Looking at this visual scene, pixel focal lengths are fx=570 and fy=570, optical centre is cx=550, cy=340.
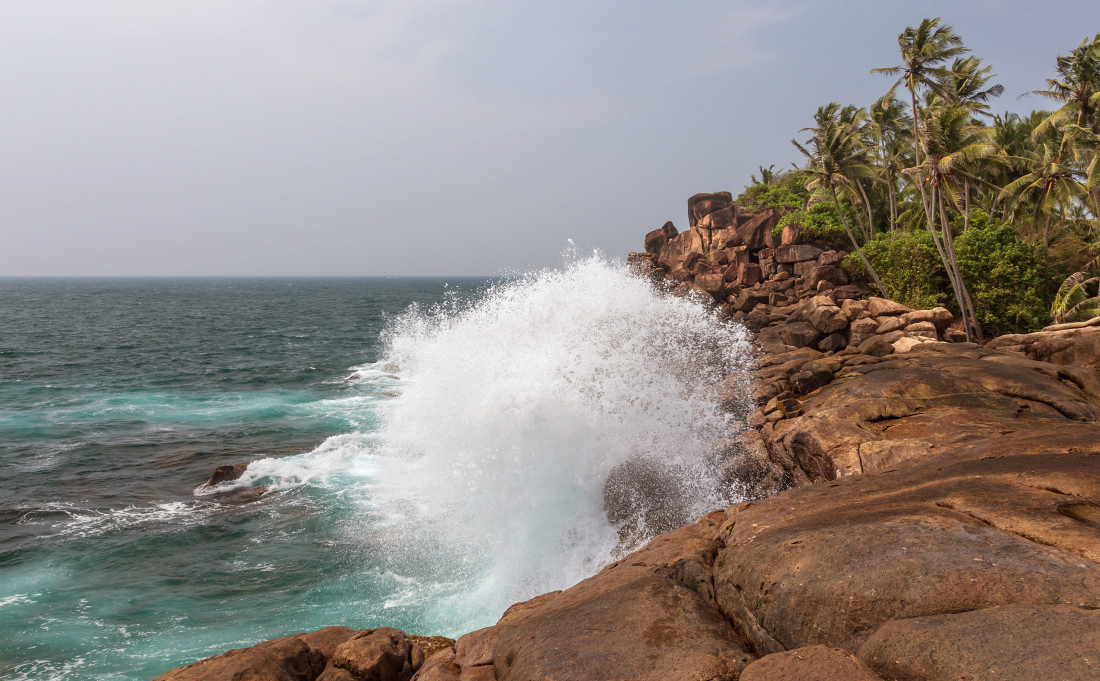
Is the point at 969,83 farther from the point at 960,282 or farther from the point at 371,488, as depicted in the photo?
the point at 371,488

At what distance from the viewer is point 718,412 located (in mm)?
14398

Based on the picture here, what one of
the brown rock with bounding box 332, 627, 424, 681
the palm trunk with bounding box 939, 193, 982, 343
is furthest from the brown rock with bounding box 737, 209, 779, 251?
the brown rock with bounding box 332, 627, 424, 681

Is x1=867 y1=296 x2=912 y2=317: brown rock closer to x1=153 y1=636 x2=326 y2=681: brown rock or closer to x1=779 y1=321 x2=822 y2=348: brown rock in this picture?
x1=779 y1=321 x2=822 y2=348: brown rock

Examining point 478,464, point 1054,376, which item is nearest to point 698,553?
point 478,464

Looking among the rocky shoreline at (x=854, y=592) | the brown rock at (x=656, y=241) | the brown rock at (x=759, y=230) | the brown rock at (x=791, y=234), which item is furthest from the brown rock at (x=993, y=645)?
the brown rock at (x=656, y=241)

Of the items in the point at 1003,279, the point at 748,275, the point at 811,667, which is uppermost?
the point at 748,275

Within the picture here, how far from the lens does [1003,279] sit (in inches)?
913

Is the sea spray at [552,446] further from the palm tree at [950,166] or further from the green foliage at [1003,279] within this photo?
the green foliage at [1003,279]

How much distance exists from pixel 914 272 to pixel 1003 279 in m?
3.31

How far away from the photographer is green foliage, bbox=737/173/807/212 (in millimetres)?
39800

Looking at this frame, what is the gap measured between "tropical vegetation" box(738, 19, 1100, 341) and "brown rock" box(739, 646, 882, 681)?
76.0ft

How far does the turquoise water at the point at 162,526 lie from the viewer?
907cm

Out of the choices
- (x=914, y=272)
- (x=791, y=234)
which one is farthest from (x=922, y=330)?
(x=791, y=234)

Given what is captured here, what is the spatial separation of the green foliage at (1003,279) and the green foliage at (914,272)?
1.58 meters
